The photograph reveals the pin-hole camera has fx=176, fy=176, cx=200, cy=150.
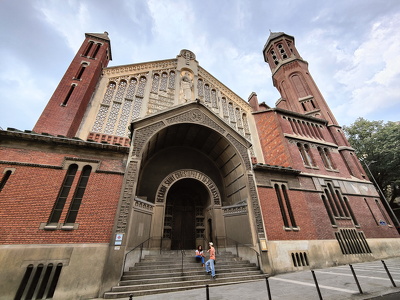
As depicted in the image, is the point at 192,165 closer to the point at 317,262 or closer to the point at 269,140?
the point at 269,140

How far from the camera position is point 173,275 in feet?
25.8

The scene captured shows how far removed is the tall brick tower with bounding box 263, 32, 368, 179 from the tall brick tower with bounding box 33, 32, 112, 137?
23.4 meters

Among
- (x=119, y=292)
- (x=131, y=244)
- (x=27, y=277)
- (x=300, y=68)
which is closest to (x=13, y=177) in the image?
(x=27, y=277)

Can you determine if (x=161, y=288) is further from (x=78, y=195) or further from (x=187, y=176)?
(x=187, y=176)

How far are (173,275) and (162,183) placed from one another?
227 inches

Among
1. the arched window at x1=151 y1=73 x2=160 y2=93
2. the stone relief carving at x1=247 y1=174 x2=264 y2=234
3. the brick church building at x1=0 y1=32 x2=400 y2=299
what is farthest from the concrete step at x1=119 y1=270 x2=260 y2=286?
the arched window at x1=151 y1=73 x2=160 y2=93

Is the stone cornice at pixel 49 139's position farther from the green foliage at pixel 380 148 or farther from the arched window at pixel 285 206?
the green foliage at pixel 380 148

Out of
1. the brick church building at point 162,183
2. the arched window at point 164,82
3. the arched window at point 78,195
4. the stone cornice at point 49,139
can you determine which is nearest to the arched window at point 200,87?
the brick church building at point 162,183

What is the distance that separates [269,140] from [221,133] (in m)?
6.91

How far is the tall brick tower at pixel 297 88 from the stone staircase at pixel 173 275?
52.5 ft

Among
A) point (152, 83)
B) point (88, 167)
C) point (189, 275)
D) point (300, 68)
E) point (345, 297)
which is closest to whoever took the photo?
point (345, 297)

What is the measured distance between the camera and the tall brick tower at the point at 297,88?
62.3 feet

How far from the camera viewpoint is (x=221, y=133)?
12992 mm

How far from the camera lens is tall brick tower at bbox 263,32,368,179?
18984 millimetres
